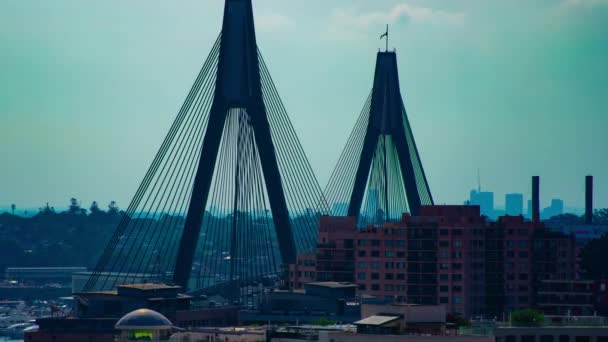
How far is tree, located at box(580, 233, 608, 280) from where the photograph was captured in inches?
5418

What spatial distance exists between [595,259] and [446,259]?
32.8ft

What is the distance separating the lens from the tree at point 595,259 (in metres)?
138

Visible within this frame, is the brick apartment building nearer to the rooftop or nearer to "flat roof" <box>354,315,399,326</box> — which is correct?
the rooftop

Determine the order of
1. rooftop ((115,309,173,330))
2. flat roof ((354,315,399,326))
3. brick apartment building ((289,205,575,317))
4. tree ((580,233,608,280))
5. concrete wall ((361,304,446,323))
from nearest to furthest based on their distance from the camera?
flat roof ((354,315,399,326)) → concrete wall ((361,304,446,323)) → rooftop ((115,309,173,330)) → brick apartment building ((289,205,575,317)) → tree ((580,233,608,280))

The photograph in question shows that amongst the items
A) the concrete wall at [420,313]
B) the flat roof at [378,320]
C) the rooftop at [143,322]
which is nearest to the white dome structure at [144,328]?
the rooftop at [143,322]

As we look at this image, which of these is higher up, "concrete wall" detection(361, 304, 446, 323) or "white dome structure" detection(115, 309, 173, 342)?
"concrete wall" detection(361, 304, 446, 323)

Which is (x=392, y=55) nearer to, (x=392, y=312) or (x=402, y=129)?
(x=402, y=129)

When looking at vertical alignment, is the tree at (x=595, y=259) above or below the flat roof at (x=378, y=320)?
above

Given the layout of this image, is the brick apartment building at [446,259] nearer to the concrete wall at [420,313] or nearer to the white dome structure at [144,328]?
the white dome structure at [144,328]

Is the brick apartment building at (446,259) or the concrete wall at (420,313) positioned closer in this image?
the concrete wall at (420,313)

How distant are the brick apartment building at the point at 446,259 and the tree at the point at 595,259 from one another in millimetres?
1176

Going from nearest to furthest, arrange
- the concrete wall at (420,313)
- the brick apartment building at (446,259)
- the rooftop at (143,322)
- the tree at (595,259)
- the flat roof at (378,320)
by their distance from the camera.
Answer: the flat roof at (378,320) < the concrete wall at (420,313) < the rooftop at (143,322) < the brick apartment building at (446,259) < the tree at (595,259)

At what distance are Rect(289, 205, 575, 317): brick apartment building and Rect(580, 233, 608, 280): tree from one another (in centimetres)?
118

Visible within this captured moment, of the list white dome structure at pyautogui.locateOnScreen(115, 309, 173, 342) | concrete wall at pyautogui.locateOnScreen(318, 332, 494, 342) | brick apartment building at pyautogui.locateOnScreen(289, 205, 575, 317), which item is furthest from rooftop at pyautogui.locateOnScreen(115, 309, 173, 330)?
brick apartment building at pyautogui.locateOnScreen(289, 205, 575, 317)
